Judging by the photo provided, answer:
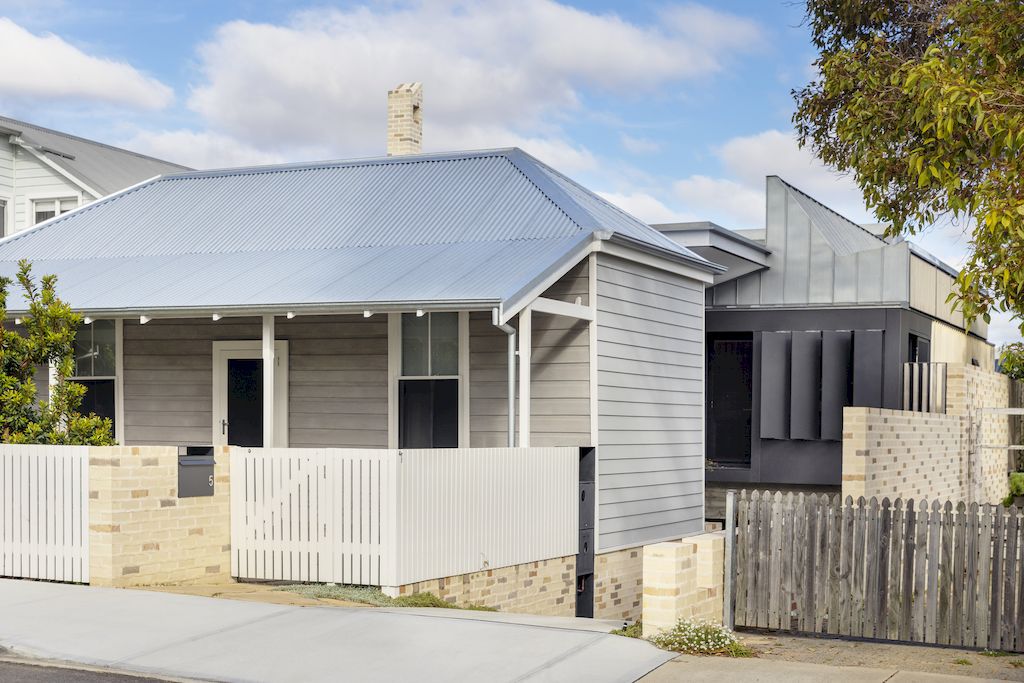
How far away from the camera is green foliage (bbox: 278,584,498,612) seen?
11.8 m

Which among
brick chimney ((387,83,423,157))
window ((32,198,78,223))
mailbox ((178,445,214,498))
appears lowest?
mailbox ((178,445,214,498))

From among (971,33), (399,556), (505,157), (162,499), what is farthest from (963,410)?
(162,499)

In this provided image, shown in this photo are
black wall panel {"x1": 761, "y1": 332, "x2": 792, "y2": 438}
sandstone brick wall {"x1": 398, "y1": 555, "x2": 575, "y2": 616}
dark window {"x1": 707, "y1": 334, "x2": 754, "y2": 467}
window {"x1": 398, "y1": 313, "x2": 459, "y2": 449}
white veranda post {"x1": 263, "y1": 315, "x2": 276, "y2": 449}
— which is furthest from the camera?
dark window {"x1": 707, "y1": 334, "x2": 754, "y2": 467}

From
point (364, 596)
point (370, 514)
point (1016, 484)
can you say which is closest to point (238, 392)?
point (370, 514)

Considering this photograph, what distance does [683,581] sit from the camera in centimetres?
1069

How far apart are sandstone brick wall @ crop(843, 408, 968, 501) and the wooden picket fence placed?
395 centimetres

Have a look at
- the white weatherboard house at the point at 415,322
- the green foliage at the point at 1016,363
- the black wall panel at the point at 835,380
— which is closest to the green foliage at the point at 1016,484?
the green foliage at the point at 1016,363

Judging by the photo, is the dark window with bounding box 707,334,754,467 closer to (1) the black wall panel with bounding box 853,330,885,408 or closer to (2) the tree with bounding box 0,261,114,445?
(1) the black wall panel with bounding box 853,330,885,408

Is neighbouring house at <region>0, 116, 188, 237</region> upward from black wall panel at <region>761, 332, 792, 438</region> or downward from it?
upward

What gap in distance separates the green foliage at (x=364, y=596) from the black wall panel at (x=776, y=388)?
996cm

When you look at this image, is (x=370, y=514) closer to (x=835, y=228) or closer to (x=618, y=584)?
(x=618, y=584)

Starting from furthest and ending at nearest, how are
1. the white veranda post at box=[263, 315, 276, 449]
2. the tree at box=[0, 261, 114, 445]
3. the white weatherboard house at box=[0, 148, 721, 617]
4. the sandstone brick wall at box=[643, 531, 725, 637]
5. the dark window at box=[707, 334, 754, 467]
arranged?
the dark window at box=[707, 334, 754, 467] → the white weatherboard house at box=[0, 148, 721, 617] → the white veranda post at box=[263, 315, 276, 449] → the tree at box=[0, 261, 114, 445] → the sandstone brick wall at box=[643, 531, 725, 637]

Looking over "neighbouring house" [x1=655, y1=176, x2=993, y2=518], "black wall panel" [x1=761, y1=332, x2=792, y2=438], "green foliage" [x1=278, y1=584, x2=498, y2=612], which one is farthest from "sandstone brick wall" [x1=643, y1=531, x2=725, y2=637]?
"black wall panel" [x1=761, y1=332, x2=792, y2=438]

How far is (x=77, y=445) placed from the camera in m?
13.1
